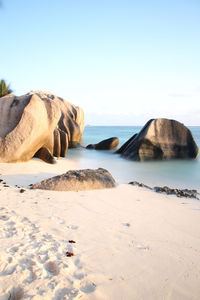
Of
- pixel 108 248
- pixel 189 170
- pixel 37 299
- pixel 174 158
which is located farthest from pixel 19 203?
pixel 174 158

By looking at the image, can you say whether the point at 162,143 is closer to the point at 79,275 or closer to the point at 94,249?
the point at 94,249

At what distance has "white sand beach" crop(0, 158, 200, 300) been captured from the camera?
1739 mm

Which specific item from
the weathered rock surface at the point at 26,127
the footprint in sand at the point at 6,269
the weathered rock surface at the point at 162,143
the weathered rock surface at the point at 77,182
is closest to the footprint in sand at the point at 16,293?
the footprint in sand at the point at 6,269

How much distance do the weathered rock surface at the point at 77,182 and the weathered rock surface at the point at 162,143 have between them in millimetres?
6254

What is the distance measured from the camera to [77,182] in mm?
4824

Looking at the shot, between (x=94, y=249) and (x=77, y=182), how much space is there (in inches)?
101

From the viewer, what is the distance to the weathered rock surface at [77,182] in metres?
4.58

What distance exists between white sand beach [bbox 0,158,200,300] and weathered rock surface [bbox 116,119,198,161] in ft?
24.5

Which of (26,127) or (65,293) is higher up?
(26,127)

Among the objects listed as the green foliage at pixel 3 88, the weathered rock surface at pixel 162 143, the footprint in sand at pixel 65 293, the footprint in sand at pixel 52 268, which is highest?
the green foliage at pixel 3 88

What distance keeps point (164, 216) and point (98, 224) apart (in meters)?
1.18

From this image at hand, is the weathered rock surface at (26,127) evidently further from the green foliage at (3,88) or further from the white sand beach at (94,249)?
the green foliage at (3,88)

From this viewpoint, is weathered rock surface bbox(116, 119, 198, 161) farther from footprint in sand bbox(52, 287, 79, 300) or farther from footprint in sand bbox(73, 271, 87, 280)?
footprint in sand bbox(52, 287, 79, 300)

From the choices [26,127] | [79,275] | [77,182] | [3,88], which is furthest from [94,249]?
[3,88]
